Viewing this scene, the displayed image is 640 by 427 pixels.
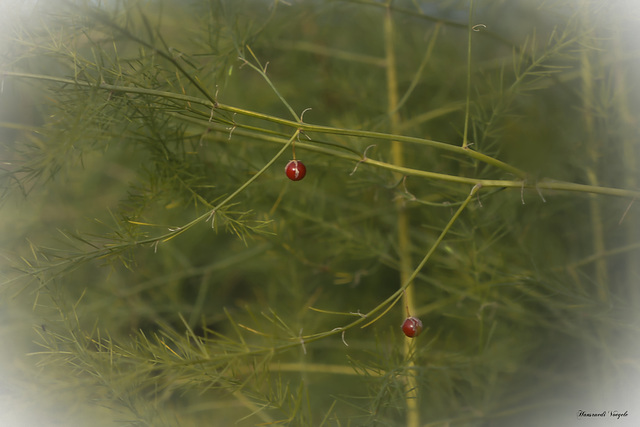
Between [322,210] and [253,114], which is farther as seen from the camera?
[322,210]

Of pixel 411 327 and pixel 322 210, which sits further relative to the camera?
pixel 322 210

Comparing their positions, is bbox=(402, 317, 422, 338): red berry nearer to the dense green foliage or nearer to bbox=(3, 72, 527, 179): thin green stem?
the dense green foliage

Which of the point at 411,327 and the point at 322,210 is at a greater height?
the point at 322,210

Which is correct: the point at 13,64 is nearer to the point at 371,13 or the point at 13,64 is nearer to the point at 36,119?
the point at 36,119

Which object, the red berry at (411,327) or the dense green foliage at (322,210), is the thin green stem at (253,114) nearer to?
the dense green foliage at (322,210)

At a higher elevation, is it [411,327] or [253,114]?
[253,114]

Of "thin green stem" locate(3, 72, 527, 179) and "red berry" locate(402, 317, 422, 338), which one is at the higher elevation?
"thin green stem" locate(3, 72, 527, 179)

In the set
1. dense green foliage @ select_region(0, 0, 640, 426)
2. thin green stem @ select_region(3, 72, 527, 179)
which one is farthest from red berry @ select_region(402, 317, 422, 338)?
thin green stem @ select_region(3, 72, 527, 179)

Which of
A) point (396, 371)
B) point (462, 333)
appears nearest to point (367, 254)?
point (396, 371)

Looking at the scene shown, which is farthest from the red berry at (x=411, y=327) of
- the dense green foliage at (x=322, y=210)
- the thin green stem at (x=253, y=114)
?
the thin green stem at (x=253, y=114)
